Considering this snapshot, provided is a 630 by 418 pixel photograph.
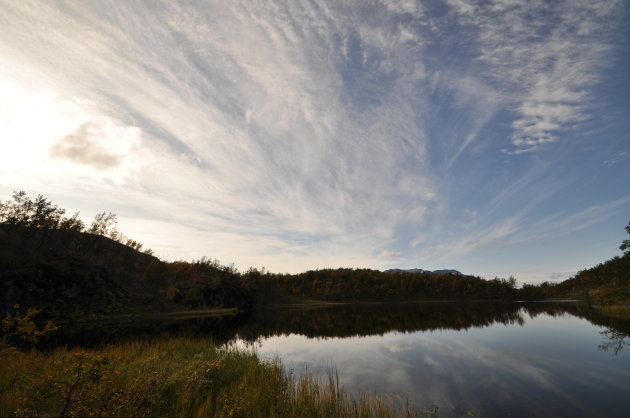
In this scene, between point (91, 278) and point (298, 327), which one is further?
point (91, 278)

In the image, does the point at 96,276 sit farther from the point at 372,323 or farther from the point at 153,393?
the point at 153,393

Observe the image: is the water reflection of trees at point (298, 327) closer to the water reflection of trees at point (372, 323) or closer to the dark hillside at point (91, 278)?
the water reflection of trees at point (372, 323)

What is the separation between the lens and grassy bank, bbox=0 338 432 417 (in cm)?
770

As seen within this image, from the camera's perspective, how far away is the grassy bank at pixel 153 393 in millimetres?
7703

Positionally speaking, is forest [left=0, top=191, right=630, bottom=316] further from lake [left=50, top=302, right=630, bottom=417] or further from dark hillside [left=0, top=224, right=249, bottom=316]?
lake [left=50, top=302, right=630, bottom=417]

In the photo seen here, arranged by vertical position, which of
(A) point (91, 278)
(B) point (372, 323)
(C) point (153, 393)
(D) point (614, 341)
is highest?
(A) point (91, 278)

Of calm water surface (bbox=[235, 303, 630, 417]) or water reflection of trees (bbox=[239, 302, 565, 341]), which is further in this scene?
water reflection of trees (bbox=[239, 302, 565, 341])

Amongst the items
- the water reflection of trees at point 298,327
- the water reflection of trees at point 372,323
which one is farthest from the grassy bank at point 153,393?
the water reflection of trees at point 372,323

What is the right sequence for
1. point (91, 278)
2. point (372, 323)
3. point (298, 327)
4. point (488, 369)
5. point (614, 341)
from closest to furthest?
point (488, 369) → point (614, 341) → point (298, 327) → point (372, 323) → point (91, 278)

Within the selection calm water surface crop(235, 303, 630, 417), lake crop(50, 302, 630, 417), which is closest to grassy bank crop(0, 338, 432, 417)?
lake crop(50, 302, 630, 417)

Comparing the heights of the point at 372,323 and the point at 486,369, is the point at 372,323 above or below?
below

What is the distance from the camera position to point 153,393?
1043cm

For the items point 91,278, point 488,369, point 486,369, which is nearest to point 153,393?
point 486,369

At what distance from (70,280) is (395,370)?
92.0m
